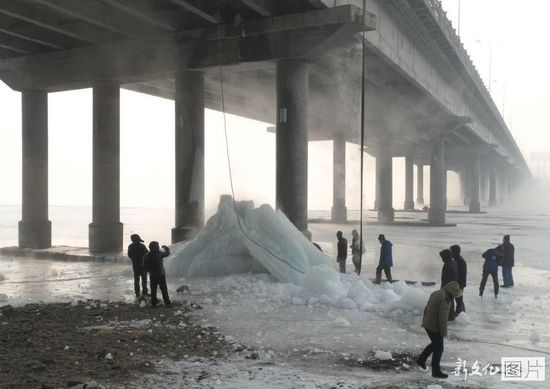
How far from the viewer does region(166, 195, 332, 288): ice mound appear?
13.3m

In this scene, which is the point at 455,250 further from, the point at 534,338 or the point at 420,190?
the point at 420,190

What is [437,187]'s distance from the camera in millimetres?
38594

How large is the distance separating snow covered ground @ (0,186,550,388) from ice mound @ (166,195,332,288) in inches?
15.2

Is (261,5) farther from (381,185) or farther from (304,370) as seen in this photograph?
(381,185)

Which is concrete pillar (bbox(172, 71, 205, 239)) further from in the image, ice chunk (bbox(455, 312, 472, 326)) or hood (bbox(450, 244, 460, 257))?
ice chunk (bbox(455, 312, 472, 326))

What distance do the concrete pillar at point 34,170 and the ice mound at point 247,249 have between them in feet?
33.9

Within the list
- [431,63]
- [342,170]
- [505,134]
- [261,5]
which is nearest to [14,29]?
[261,5]

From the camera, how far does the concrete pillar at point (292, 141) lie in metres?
17.5

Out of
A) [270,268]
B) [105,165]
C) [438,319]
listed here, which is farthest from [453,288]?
[105,165]

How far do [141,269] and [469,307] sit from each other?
21.8 ft

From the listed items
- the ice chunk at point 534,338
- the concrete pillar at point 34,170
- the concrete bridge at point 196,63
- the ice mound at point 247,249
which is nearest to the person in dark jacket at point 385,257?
the ice mound at point 247,249

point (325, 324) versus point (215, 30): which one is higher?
point (215, 30)

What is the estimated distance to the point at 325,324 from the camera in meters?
9.16

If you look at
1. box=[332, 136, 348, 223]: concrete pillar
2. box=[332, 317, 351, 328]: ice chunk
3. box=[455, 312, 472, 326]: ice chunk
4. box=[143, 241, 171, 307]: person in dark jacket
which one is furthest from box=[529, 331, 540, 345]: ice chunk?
box=[332, 136, 348, 223]: concrete pillar
